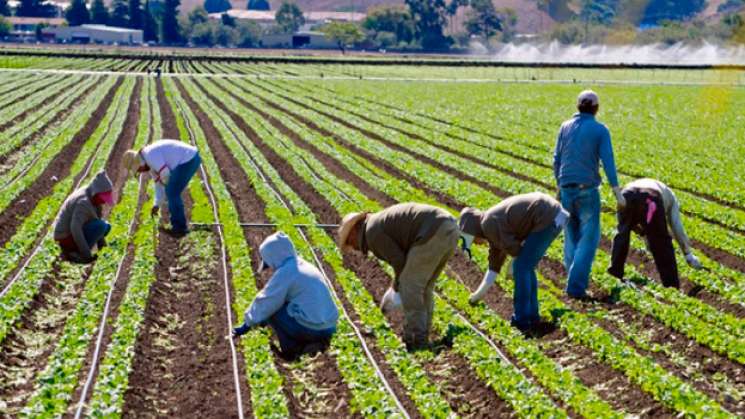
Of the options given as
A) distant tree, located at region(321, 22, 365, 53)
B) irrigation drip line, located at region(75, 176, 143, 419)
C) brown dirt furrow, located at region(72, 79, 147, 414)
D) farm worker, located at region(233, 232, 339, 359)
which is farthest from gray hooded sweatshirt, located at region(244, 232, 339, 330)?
distant tree, located at region(321, 22, 365, 53)

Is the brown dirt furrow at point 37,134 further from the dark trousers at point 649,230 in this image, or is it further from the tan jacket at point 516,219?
the tan jacket at point 516,219

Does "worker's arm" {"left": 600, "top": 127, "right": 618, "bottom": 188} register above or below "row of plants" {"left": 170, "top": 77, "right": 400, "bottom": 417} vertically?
above

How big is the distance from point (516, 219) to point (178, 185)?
6497 millimetres

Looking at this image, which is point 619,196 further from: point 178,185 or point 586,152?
point 178,185

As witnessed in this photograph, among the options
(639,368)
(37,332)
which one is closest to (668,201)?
(639,368)

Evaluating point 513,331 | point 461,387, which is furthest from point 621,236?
point 461,387

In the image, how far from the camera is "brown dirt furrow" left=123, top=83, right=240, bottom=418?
8.77 meters

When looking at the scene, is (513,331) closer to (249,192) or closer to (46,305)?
(46,305)

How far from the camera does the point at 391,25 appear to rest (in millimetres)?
180500

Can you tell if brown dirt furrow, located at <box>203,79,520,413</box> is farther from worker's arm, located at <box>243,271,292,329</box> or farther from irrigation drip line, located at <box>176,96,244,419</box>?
Answer: irrigation drip line, located at <box>176,96,244,419</box>

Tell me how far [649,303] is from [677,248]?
375 cm

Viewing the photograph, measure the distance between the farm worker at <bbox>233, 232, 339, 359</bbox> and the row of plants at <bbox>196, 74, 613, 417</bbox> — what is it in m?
0.73

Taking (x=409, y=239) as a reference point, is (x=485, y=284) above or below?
below

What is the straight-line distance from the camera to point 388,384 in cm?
892
